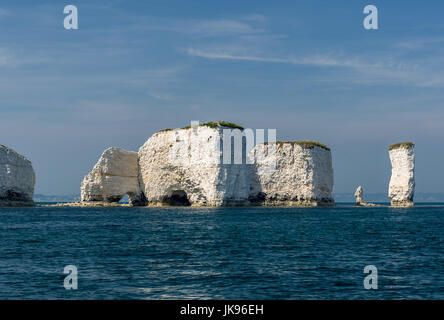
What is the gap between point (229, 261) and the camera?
80.5 ft

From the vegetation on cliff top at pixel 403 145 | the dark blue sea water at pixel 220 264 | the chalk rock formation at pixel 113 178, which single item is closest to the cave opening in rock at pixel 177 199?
the chalk rock formation at pixel 113 178

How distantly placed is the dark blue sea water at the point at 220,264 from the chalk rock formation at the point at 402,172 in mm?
60403

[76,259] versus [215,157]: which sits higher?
[215,157]

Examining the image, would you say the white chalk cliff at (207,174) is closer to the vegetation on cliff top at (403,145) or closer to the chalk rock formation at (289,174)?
the chalk rock formation at (289,174)

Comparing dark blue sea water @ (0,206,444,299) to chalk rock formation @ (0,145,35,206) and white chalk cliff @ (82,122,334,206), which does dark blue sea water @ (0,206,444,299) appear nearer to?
white chalk cliff @ (82,122,334,206)

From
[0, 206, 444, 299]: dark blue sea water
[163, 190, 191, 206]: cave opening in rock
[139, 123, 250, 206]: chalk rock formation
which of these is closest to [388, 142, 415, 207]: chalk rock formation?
[139, 123, 250, 206]: chalk rock formation

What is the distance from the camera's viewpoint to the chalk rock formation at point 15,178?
81688mm

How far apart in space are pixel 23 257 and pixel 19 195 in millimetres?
65663

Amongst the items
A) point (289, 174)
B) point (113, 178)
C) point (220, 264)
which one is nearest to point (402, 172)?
point (289, 174)
